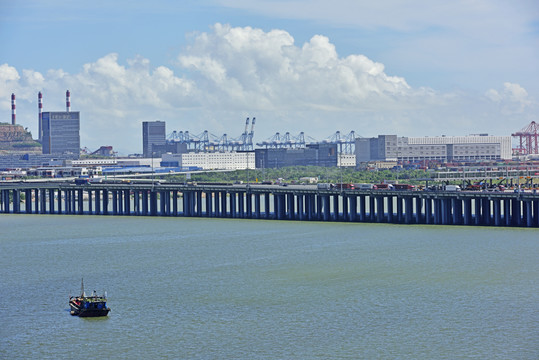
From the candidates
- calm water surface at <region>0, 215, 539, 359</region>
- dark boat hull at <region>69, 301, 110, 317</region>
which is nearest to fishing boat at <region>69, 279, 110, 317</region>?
dark boat hull at <region>69, 301, 110, 317</region>

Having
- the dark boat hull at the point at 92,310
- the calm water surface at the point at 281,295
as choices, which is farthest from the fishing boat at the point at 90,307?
the calm water surface at the point at 281,295

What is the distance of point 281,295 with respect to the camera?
5344 cm

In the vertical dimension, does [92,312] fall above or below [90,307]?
below

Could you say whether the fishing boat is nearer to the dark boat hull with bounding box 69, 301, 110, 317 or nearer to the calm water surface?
the dark boat hull with bounding box 69, 301, 110, 317

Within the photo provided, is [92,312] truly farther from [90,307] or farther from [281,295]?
[281,295]

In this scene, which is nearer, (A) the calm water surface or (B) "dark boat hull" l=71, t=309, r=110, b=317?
(A) the calm water surface

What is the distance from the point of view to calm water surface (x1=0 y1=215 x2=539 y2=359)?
42.6 meters

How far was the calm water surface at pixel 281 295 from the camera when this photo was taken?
42594mm

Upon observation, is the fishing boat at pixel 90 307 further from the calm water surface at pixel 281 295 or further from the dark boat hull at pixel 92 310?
the calm water surface at pixel 281 295

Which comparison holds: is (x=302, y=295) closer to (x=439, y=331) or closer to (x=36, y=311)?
(x=439, y=331)

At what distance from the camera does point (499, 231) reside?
82.2 metres

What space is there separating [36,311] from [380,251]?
29.3m

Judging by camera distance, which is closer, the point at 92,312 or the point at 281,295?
the point at 92,312

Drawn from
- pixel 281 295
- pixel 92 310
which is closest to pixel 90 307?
pixel 92 310
